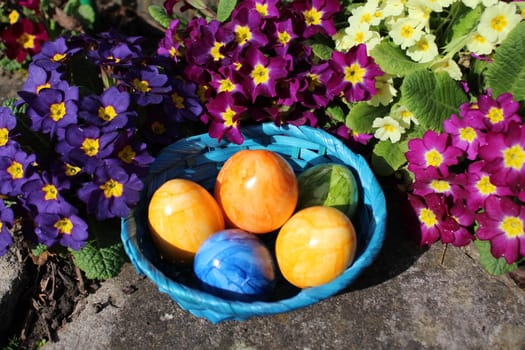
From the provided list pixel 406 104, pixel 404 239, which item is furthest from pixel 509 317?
pixel 406 104

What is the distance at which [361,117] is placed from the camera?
2.42 m

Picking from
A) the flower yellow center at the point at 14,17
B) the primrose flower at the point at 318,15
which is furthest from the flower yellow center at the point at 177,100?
the flower yellow center at the point at 14,17

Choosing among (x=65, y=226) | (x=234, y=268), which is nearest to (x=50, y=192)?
(x=65, y=226)

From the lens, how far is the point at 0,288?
2.30m

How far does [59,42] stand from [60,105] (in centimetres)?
40

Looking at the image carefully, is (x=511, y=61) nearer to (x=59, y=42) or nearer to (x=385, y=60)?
(x=385, y=60)

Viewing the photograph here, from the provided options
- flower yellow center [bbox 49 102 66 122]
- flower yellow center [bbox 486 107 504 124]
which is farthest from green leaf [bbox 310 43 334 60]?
flower yellow center [bbox 49 102 66 122]

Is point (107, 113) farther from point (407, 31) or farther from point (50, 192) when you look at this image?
point (407, 31)

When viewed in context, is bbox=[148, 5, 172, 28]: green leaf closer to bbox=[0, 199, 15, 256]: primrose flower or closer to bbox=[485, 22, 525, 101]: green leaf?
bbox=[0, 199, 15, 256]: primrose flower

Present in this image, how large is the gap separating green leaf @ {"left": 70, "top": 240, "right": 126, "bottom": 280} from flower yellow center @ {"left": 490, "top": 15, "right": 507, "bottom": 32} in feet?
5.34

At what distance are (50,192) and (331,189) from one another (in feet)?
3.27

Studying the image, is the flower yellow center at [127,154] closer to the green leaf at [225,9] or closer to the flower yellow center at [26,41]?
the green leaf at [225,9]

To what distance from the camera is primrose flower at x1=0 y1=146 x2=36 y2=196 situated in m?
2.04

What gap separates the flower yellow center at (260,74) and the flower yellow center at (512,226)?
102 centimetres
